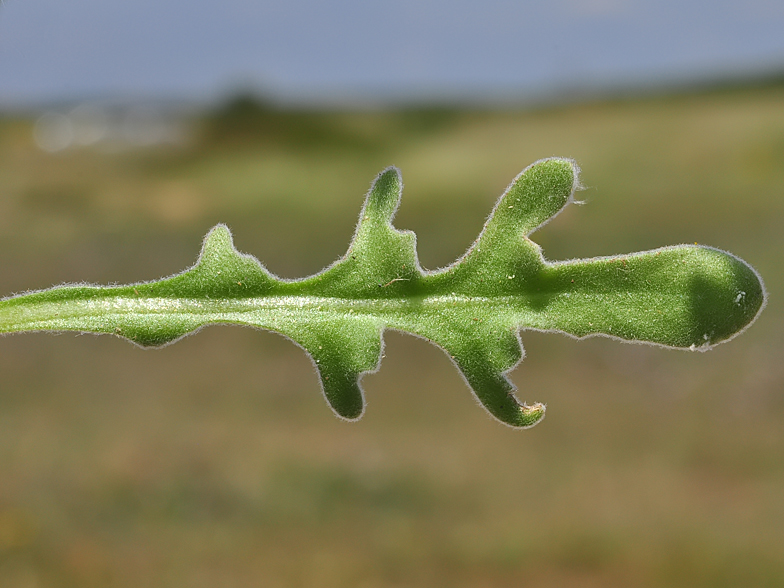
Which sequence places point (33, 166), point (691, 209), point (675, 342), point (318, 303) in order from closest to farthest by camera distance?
1. point (675, 342)
2. point (318, 303)
3. point (33, 166)
4. point (691, 209)

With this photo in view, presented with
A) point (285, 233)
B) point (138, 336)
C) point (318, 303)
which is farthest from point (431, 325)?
point (285, 233)

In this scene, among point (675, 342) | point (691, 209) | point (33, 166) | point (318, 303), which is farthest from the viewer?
point (691, 209)

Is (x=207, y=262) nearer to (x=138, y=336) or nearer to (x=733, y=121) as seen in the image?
(x=138, y=336)

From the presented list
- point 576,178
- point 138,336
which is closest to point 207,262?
point 138,336

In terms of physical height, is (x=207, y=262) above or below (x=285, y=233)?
below

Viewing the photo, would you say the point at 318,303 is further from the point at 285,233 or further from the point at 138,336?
the point at 285,233

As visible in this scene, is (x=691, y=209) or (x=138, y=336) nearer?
(x=138, y=336)

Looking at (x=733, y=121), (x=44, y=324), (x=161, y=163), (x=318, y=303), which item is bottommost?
(x=44, y=324)
